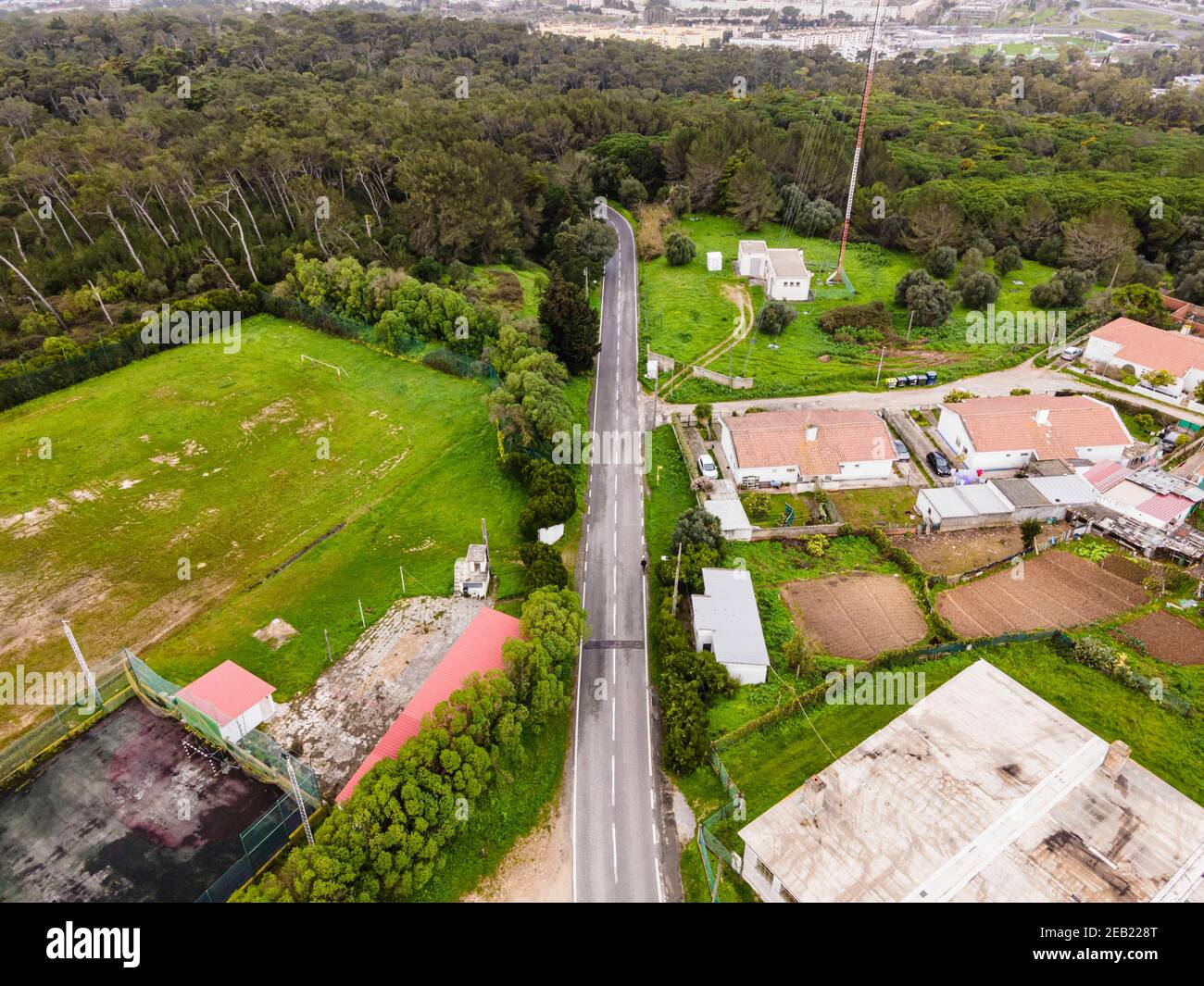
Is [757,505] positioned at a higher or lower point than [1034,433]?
lower

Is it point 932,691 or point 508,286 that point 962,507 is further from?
point 508,286

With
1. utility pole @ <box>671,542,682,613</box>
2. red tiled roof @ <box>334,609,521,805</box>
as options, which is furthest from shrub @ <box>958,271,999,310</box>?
red tiled roof @ <box>334,609,521,805</box>

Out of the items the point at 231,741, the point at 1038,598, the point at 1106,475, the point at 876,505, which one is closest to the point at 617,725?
the point at 231,741

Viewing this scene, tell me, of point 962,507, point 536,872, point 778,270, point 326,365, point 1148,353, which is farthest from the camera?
point 778,270

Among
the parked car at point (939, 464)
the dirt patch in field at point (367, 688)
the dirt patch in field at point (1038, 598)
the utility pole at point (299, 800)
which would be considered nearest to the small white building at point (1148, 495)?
the dirt patch in field at point (1038, 598)

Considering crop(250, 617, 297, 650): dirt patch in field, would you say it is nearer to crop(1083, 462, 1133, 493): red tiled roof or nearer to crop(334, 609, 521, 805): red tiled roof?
crop(334, 609, 521, 805): red tiled roof

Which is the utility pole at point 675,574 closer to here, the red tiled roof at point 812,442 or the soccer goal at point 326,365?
the red tiled roof at point 812,442
